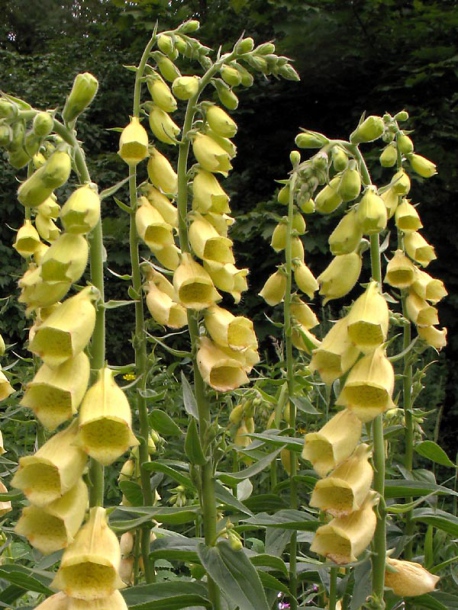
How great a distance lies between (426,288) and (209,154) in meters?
0.73

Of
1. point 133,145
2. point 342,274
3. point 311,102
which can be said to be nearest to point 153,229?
point 133,145

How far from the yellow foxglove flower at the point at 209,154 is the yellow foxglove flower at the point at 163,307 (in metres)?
0.28

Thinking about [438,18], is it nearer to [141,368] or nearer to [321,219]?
[321,219]

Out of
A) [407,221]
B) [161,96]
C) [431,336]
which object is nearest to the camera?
[161,96]

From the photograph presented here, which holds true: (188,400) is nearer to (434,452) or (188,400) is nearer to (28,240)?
(434,452)

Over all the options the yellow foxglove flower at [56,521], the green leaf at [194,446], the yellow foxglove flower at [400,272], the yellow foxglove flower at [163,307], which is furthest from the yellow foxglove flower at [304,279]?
the yellow foxglove flower at [56,521]

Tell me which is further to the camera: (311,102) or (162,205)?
(311,102)

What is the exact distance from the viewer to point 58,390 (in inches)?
41.6

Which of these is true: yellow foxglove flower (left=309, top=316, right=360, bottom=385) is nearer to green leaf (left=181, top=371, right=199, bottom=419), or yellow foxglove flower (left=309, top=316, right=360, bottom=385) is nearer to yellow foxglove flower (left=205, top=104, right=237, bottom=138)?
green leaf (left=181, top=371, right=199, bottom=419)

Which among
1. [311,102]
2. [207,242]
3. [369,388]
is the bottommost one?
[311,102]

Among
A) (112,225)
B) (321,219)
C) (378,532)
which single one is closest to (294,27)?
(321,219)

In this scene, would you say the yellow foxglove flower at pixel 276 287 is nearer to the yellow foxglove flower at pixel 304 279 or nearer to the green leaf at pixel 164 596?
the yellow foxglove flower at pixel 304 279

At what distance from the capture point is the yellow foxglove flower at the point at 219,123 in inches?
53.7

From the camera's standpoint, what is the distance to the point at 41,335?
1.05 m
